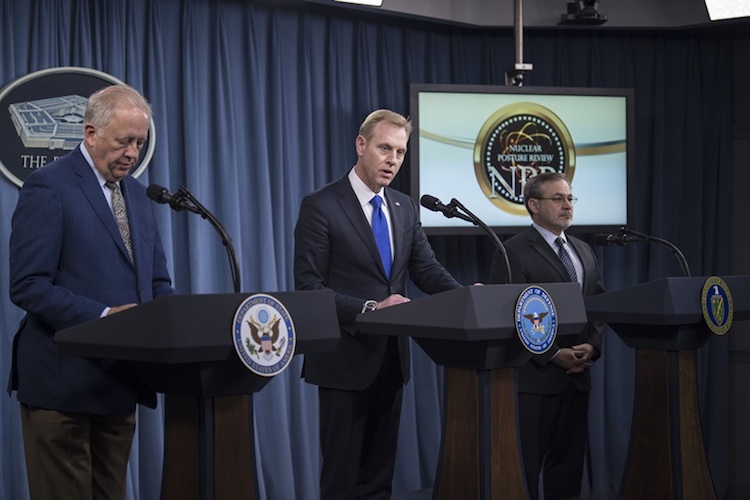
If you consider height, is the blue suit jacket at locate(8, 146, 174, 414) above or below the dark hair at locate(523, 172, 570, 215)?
below

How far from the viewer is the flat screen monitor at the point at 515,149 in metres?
5.30

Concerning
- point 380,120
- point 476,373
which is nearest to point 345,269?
point 380,120

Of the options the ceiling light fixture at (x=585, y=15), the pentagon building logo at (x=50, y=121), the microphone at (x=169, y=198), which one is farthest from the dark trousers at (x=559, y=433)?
the ceiling light fixture at (x=585, y=15)

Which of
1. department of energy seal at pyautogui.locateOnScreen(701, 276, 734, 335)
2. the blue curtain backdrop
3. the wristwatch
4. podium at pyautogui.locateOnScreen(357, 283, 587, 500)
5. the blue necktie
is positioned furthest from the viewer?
the blue curtain backdrop

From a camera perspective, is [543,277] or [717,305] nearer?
[717,305]

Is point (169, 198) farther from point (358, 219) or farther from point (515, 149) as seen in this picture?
point (515, 149)

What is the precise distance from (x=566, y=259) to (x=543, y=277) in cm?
18

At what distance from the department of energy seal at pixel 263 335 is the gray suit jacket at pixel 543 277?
1670mm

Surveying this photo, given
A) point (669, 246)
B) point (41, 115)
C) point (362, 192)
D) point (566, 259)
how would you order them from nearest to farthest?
1. point (362, 192)
2. point (669, 246)
3. point (566, 259)
4. point (41, 115)

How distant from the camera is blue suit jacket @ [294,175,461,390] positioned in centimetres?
336

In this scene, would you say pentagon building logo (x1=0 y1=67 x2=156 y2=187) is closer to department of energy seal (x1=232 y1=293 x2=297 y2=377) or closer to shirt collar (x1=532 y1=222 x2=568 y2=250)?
shirt collar (x1=532 y1=222 x2=568 y2=250)

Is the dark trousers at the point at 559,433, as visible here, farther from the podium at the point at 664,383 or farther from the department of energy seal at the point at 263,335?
the department of energy seal at the point at 263,335

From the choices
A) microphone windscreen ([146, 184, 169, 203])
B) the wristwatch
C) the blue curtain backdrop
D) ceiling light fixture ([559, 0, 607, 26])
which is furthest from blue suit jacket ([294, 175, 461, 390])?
ceiling light fixture ([559, 0, 607, 26])

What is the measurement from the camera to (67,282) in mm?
2586
